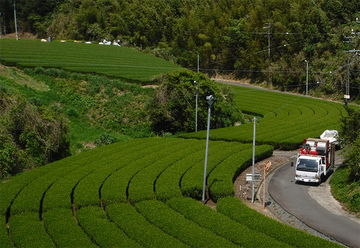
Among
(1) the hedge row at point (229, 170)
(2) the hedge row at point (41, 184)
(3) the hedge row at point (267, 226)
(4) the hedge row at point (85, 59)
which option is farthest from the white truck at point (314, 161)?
(4) the hedge row at point (85, 59)

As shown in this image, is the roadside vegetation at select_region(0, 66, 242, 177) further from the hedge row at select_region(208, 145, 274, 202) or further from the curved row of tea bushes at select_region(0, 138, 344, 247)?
the hedge row at select_region(208, 145, 274, 202)

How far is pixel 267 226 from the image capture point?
68.3ft

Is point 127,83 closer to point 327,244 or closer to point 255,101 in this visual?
point 255,101

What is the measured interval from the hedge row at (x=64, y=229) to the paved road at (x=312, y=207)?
12227mm

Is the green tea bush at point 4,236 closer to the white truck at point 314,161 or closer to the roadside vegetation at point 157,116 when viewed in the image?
the roadside vegetation at point 157,116

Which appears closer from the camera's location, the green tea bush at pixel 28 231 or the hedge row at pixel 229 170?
the green tea bush at pixel 28 231

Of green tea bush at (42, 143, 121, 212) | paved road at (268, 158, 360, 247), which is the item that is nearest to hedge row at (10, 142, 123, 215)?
green tea bush at (42, 143, 121, 212)

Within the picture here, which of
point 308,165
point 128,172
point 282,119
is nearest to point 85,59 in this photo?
point 282,119

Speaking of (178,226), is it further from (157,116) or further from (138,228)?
(157,116)

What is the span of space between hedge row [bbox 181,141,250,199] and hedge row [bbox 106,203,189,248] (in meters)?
4.56

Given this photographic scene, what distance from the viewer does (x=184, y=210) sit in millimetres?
23234

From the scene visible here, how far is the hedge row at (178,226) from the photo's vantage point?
62.1ft

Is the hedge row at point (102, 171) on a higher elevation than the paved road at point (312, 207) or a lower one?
higher

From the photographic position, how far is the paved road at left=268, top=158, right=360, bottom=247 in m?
22.0
